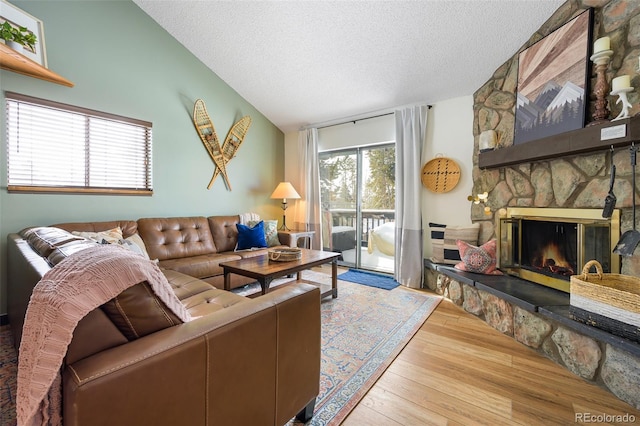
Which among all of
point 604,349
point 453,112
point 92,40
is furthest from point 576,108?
point 92,40

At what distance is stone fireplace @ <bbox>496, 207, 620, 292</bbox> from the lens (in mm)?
1981

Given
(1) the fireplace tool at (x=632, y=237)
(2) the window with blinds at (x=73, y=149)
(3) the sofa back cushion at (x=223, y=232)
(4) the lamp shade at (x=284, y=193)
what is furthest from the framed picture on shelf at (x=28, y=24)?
(1) the fireplace tool at (x=632, y=237)

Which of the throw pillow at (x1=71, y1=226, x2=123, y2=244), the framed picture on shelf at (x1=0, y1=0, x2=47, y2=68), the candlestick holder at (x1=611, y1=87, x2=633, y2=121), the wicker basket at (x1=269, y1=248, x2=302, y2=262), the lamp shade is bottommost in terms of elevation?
the wicker basket at (x1=269, y1=248, x2=302, y2=262)

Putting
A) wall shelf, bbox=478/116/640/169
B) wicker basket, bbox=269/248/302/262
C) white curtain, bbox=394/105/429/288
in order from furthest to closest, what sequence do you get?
white curtain, bbox=394/105/429/288, wicker basket, bbox=269/248/302/262, wall shelf, bbox=478/116/640/169

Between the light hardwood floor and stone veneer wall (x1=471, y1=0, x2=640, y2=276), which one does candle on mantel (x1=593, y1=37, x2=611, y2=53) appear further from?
the light hardwood floor

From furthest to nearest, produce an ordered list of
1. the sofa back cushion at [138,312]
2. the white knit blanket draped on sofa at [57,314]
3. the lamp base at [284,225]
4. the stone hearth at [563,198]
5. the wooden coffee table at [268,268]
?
the lamp base at [284,225]
the wooden coffee table at [268,268]
the stone hearth at [563,198]
the sofa back cushion at [138,312]
the white knit blanket draped on sofa at [57,314]

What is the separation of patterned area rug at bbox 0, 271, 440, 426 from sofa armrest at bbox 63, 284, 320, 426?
0.30m

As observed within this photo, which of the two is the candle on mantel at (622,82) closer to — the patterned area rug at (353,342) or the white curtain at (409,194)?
the white curtain at (409,194)

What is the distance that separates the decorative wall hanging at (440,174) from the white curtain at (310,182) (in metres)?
1.71

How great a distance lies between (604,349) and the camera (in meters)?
1.59

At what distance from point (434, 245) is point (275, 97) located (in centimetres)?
298

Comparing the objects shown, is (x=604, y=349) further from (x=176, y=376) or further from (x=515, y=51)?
(x=515, y=51)

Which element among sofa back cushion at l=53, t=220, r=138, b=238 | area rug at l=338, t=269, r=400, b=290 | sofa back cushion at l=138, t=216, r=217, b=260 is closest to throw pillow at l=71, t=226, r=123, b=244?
sofa back cushion at l=53, t=220, r=138, b=238

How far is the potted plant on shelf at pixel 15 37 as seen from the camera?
1.98 meters
